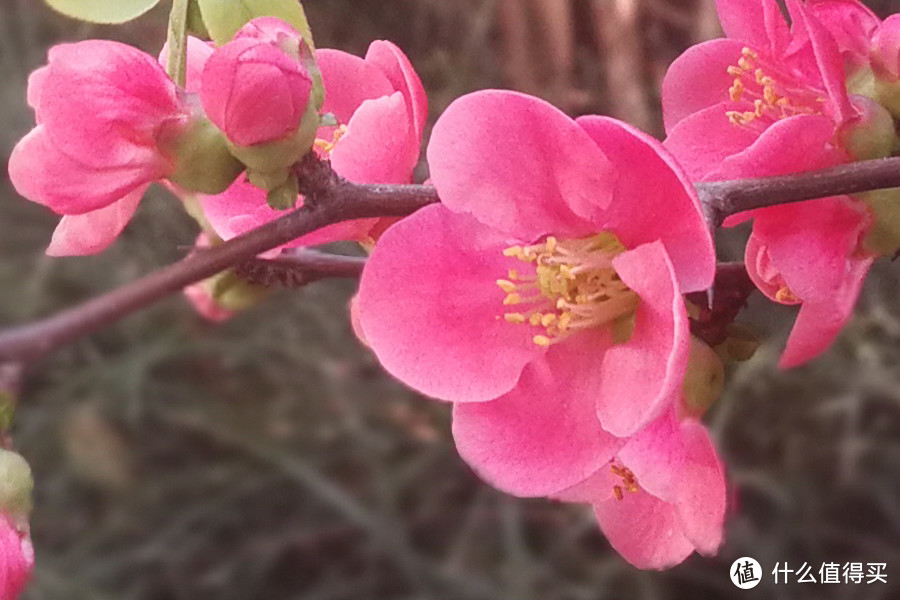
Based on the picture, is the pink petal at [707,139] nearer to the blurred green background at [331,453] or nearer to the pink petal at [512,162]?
the pink petal at [512,162]

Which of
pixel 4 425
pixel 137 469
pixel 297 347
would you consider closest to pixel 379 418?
pixel 297 347

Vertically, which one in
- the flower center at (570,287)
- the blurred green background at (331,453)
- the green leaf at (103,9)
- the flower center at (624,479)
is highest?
the green leaf at (103,9)

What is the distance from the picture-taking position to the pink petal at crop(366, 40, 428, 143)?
0.36 m

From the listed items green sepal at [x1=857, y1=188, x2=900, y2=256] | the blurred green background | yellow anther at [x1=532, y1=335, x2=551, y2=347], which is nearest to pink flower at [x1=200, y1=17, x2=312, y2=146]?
yellow anther at [x1=532, y1=335, x2=551, y2=347]

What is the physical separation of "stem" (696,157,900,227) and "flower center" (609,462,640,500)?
0.34 feet

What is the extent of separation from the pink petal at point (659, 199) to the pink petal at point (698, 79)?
123mm

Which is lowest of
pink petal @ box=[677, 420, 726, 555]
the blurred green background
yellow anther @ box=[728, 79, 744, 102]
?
the blurred green background

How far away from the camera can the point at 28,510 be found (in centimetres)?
34

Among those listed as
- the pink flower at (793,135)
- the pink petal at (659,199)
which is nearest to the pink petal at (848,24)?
the pink flower at (793,135)

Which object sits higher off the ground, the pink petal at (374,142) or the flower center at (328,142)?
the pink petal at (374,142)

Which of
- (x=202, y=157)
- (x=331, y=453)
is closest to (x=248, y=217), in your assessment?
(x=202, y=157)

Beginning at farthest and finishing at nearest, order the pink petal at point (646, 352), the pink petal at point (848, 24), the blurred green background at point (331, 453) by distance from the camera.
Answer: the blurred green background at point (331, 453) < the pink petal at point (848, 24) < the pink petal at point (646, 352)

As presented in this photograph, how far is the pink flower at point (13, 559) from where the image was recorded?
30 centimetres

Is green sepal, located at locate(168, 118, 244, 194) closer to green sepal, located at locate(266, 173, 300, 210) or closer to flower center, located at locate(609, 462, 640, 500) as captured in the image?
green sepal, located at locate(266, 173, 300, 210)
